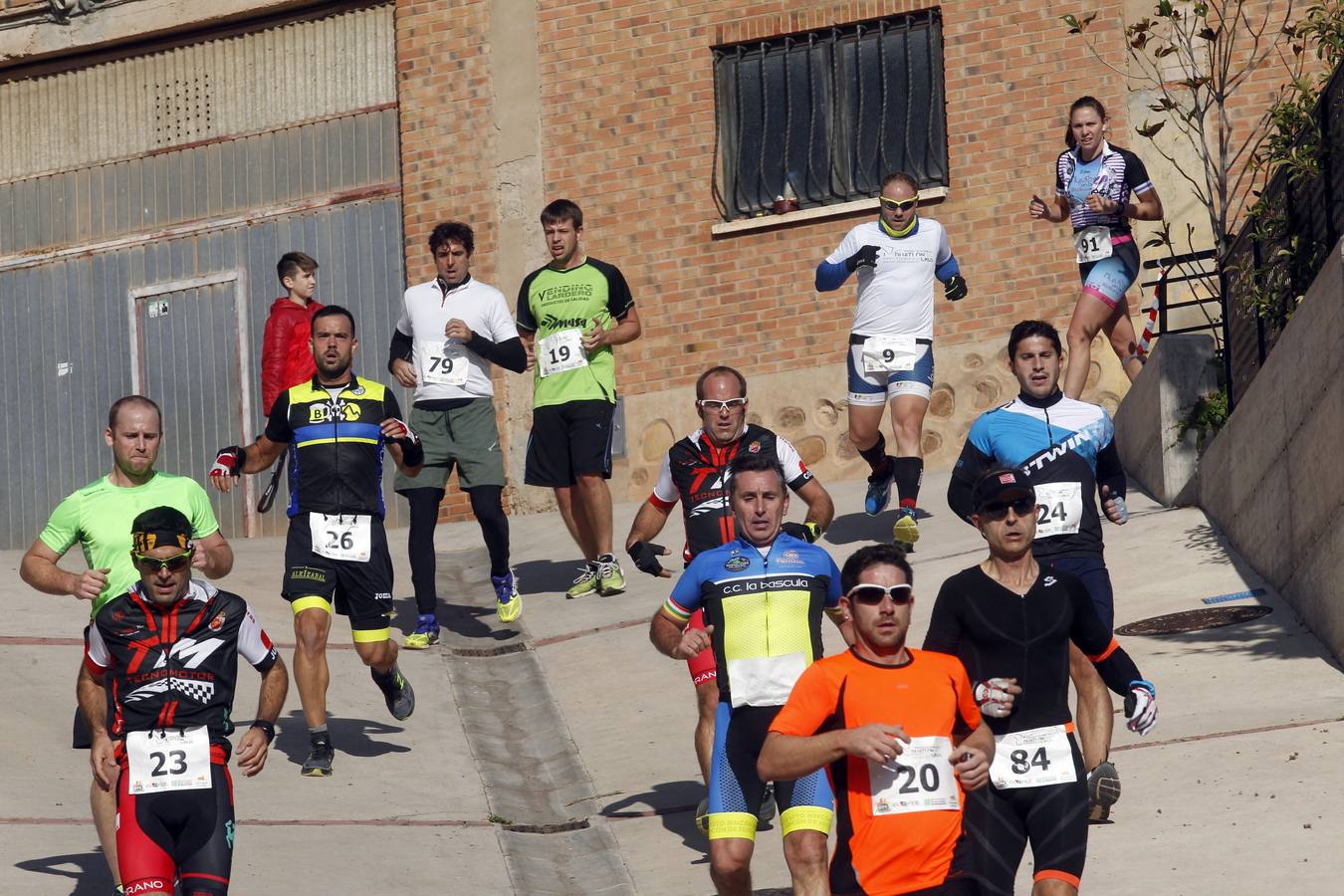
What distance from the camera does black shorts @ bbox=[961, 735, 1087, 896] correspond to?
23.1ft

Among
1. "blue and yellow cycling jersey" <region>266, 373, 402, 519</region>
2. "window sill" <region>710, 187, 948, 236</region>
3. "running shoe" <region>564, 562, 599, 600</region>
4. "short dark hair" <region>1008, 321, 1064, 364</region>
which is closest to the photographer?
"short dark hair" <region>1008, 321, 1064, 364</region>

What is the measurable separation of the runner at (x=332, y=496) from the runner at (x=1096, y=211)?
15.3ft

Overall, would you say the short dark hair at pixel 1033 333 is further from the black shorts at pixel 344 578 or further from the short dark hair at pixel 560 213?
the short dark hair at pixel 560 213

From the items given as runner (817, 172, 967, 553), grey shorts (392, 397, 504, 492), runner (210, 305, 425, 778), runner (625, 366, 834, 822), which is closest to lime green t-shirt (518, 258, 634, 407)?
grey shorts (392, 397, 504, 492)

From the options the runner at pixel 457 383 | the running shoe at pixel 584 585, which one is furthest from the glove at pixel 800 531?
the running shoe at pixel 584 585

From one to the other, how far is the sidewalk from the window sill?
186 inches

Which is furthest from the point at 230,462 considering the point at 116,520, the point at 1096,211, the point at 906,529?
the point at 1096,211

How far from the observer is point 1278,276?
12820 mm

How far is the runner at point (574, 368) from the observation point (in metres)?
13.4

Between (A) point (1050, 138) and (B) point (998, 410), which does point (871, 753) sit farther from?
(A) point (1050, 138)

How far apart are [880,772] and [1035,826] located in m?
0.90

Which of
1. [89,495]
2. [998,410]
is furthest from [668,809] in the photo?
[89,495]

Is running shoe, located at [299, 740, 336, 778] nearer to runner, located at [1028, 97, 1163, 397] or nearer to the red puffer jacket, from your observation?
the red puffer jacket

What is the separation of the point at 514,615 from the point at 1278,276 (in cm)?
513
